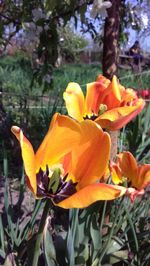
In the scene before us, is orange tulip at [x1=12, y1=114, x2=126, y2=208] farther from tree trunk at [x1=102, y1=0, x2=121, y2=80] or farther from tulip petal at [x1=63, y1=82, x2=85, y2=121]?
tree trunk at [x1=102, y1=0, x2=121, y2=80]

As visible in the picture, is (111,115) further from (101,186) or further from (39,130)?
(39,130)

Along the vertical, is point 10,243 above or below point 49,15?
below

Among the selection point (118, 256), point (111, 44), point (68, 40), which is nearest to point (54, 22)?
point (111, 44)

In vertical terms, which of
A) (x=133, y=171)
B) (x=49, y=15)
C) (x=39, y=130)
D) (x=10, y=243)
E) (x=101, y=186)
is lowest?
(x=39, y=130)

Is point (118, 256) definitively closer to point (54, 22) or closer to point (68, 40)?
point (54, 22)

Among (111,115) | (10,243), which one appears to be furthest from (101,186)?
(10,243)

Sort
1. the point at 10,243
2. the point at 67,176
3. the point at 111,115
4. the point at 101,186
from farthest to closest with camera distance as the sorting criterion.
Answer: the point at 10,243 → the point at 111,115 → the point at 67,176 → the point at 101,186

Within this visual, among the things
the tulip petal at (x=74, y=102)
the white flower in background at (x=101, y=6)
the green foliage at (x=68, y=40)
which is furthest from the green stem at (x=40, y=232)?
the green foliage at (x=68, y=40)

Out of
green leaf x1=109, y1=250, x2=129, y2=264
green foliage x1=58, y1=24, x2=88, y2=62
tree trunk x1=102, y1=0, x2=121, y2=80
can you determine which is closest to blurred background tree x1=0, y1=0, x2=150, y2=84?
tree trunk x1=102, y1=0, x2=121, y2=80
